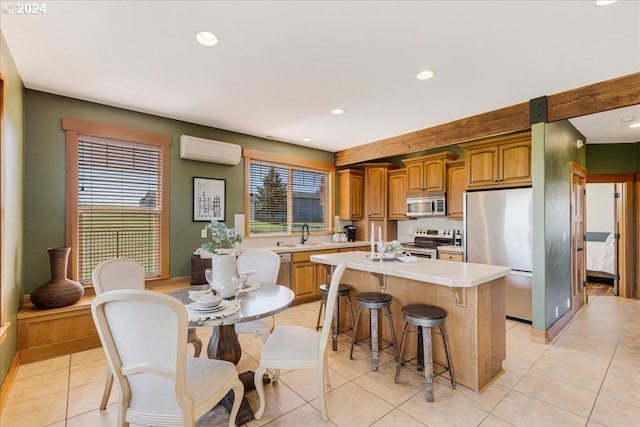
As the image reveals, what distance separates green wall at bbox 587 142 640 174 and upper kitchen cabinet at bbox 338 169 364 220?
3.91 m

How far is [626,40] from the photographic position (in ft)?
7.18

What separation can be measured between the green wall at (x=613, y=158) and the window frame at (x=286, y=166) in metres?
4.47

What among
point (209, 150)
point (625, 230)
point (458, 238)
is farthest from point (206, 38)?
point (625, 230)

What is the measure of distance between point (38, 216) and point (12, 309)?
0.99 metres

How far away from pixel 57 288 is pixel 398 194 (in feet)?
16.8

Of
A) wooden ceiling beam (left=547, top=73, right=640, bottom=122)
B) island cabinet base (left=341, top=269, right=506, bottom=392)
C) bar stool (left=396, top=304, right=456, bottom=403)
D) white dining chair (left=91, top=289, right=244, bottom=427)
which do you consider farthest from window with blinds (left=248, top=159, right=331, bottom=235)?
wooden ceiling beam (left=547, top=73, right=640, bottom=122)

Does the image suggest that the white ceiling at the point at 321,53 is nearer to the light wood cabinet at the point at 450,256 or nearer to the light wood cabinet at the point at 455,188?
the light wood cabinet at the point at 455,188

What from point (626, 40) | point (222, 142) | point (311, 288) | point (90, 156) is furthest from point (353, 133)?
point (90, 156)

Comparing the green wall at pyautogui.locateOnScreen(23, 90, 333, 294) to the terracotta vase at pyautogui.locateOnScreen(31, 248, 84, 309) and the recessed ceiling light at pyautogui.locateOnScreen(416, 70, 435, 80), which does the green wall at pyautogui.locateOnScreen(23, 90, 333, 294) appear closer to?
the terracotta vase at pyautogui.locateOnScreen(31, 248, 84, 309)

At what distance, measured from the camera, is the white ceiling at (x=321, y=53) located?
1.90 m

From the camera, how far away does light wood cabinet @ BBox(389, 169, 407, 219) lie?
5680mm

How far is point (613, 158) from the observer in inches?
196

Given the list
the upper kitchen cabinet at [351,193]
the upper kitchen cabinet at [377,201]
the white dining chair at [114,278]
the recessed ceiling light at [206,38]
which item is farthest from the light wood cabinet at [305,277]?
the recessed ceiling light at [206,38]

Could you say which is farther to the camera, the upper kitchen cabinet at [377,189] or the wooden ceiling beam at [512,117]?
the upper kitchen cabinet at [377,189]
